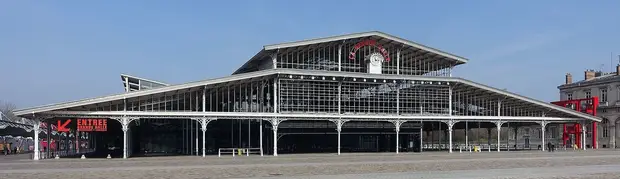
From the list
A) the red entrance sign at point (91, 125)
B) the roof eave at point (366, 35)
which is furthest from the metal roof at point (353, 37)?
the red entrance sign at point (91, 125)

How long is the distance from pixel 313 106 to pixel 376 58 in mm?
7483

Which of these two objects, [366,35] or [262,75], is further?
[366,35]

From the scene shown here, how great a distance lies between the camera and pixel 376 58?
175ft

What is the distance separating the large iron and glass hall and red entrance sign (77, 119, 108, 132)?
0.08 m

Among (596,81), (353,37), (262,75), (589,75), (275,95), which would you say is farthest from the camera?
(589,75)

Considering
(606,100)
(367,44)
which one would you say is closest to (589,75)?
(606,100)

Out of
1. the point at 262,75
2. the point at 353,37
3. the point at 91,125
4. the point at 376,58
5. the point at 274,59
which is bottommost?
the point at 91,125

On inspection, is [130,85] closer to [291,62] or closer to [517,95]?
[291,62]

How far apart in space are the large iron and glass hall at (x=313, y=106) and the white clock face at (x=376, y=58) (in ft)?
0.41

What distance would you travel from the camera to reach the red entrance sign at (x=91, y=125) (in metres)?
43.5

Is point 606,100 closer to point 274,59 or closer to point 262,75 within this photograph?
point 274,59

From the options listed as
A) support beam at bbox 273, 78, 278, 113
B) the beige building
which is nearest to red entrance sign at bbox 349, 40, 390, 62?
support beam at bbox 273, 78, 278, 113

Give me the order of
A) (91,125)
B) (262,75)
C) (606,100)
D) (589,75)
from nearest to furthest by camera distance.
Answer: (91,125)
(262,75)
(606,100)
(589,75)

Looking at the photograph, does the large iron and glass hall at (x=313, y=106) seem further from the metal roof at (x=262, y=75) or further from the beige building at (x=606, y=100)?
the beige building at (x=606, y=100)
